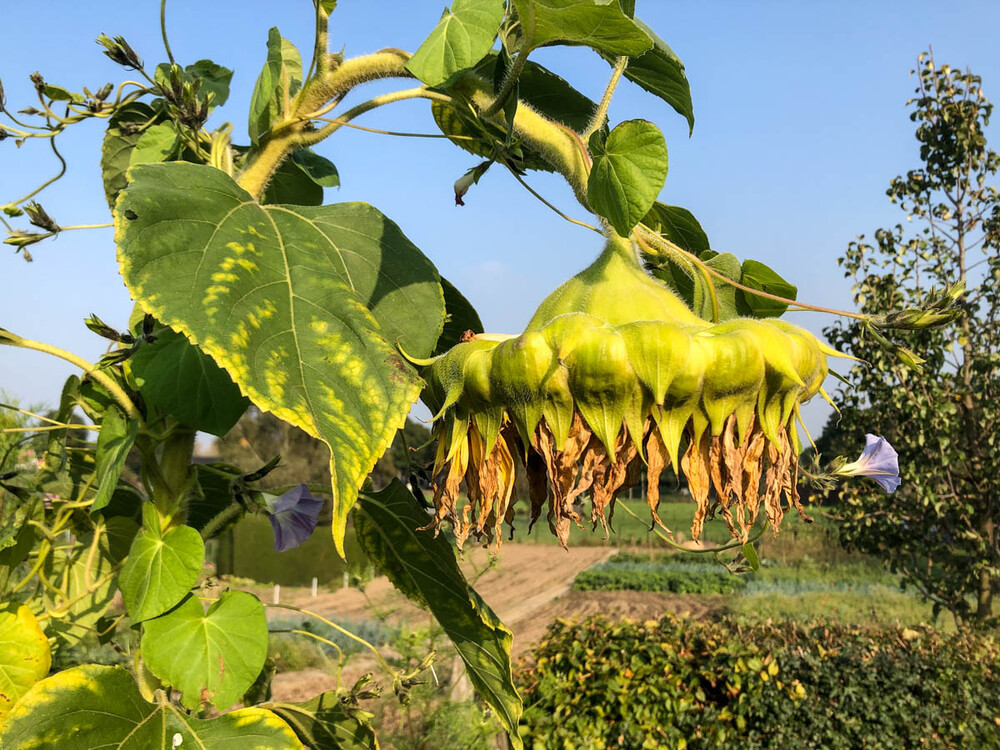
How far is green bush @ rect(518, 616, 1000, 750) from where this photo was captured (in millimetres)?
4664

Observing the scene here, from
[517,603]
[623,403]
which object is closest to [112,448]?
[623,403]

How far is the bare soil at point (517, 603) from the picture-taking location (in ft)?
32.8

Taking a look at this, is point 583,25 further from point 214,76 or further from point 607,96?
point 214,76

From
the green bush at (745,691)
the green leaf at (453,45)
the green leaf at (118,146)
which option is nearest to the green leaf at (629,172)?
the green leaf at (453,45)

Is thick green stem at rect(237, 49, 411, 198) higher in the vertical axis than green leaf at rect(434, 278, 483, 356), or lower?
higher

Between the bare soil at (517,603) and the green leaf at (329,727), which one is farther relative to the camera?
the bare soil at (517,603)

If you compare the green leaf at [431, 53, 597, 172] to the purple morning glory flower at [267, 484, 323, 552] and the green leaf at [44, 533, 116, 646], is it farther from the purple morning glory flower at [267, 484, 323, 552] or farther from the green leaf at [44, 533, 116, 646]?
the green leaf at [44, 533, 116, 646]

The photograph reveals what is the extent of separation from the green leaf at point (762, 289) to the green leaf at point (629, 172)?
23cm

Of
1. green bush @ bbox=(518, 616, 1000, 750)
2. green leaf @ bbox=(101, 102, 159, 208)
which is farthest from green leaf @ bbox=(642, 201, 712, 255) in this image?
green bush @ bbox=(518, 616, 1000, 750)

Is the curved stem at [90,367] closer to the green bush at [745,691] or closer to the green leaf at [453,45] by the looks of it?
the green leaf at [453,45]

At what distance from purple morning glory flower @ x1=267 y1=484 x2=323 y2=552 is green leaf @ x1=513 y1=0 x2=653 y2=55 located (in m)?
0.70

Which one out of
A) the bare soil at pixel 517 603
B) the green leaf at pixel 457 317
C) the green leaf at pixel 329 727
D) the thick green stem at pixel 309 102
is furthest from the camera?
the bare soil at pixel 517 603

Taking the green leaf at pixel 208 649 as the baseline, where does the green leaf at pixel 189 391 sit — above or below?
above

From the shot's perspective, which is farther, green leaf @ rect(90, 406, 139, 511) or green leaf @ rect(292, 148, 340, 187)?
green leaf @ rect(292, 148, 340, 187)
